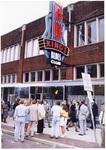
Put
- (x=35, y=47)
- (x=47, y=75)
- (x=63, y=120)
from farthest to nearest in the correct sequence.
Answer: (x=35, y=47) → (x=47, y=75) → (x=63, y=120)

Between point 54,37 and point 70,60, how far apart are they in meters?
2.38

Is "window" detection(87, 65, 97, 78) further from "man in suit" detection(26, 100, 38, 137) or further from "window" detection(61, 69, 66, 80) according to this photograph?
"man in suit" detection(26, 100, 38, 137)

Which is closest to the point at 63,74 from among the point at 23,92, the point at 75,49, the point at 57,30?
the point at 75,49

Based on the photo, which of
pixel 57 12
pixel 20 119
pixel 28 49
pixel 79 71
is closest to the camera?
pixel 20 119

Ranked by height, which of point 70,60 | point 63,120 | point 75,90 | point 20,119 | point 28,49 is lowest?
point 63,120

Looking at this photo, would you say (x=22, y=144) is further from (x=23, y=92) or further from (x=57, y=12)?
(x=23, y=92)

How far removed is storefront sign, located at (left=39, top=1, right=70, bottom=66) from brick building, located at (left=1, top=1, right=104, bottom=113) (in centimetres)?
110

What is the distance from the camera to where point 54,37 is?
17203 millimetres

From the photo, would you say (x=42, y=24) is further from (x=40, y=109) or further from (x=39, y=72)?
(x=40, y=109)

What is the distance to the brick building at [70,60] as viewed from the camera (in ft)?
54.9

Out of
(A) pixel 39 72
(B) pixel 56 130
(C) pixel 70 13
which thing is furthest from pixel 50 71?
(B) pixel 56 130

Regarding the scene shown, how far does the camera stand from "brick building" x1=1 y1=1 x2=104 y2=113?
16.7 meters

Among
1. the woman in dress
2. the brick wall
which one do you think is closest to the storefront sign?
the brick wall

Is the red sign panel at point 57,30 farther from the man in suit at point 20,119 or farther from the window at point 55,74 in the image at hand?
the man in suit at point 20,119
